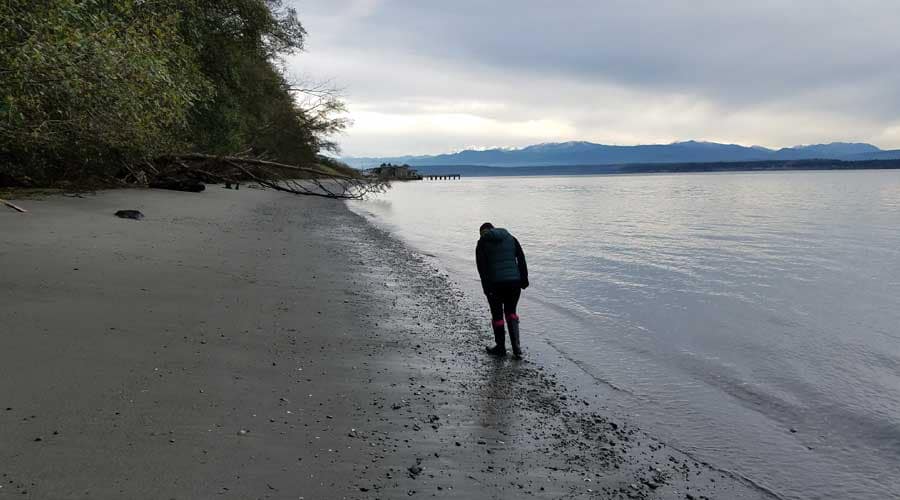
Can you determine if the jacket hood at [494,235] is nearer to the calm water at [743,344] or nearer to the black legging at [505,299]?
the black legging at [505,299]

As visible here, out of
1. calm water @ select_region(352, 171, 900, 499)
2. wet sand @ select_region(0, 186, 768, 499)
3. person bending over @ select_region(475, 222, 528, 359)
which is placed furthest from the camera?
person bending over @ select_region(475, 222, 528, 359)

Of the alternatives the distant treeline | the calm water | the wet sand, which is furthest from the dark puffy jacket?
the distant treeline

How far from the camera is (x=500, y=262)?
8164 mm

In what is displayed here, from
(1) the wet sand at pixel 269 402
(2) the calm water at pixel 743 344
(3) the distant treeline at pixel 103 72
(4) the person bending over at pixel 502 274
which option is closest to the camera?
(1) the wet sand at pixel 269 402

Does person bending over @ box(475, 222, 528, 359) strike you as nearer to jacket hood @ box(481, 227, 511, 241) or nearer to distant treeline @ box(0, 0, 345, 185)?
jacket hood @ box(481, 227, 511, 241)

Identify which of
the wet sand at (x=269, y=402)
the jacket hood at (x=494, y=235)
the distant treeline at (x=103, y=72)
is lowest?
the wet sand at (x=269, y=402)

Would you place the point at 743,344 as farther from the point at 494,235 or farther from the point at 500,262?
the point at 494,235

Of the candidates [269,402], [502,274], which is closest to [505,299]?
[502,274]

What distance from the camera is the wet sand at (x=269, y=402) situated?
12.6 feet

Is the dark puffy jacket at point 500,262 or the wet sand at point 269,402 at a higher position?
the dark puffy jacket at point 500,262

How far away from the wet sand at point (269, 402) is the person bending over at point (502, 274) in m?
0.58

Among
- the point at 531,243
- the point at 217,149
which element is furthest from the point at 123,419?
the point at 217,149

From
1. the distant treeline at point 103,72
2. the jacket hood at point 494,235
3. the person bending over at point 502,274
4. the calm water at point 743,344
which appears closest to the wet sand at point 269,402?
the person bending over at point 502,274

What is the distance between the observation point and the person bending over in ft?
26.7
